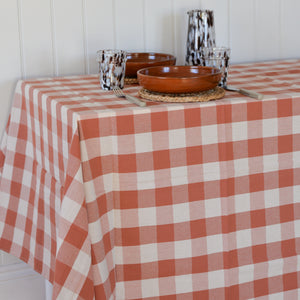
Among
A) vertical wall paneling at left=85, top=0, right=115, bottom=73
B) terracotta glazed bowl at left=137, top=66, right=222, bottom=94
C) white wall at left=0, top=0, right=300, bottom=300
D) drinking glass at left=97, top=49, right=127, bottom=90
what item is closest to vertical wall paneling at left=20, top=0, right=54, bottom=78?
white wall at left=0, top=0, right=300, bottom=300

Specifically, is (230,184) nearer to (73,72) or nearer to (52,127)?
(52,127)

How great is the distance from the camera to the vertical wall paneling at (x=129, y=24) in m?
1.94

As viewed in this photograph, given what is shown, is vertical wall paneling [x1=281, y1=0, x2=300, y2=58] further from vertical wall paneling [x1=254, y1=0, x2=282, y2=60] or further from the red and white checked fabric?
the red and white checked fabric

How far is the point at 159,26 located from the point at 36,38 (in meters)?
0.39

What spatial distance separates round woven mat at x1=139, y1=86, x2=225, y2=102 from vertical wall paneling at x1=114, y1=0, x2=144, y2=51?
553 mm

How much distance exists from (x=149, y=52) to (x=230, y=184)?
718 mm

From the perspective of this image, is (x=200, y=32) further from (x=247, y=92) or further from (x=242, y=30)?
(x=247, y=92)

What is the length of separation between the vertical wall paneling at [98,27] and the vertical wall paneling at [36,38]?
120mm

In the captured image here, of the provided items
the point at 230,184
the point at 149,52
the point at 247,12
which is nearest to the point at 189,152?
the point at 230,184

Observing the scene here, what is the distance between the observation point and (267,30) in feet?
7.04

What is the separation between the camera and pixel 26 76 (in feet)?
6.15

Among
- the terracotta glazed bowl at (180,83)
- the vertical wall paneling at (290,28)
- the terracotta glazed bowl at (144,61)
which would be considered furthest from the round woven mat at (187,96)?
the vertical wall paneling at (290,28)

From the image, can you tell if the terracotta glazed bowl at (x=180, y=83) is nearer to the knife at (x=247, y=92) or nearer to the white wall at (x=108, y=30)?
the knife at (x=247, y=92)

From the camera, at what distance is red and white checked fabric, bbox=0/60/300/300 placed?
126 cm
